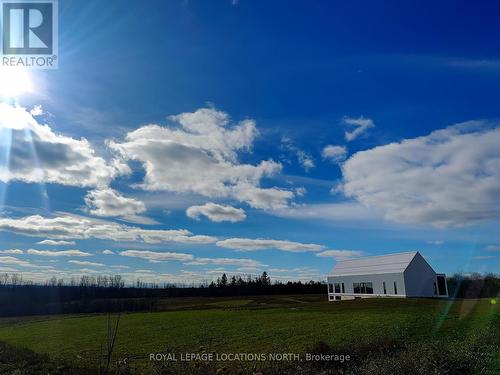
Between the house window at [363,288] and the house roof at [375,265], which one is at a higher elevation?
the house roof at [375,265]

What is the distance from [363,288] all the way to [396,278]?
776 cm

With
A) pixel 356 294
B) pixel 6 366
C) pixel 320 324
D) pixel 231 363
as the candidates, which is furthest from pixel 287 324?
pixel 356 294

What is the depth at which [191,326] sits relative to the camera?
85.3 ft

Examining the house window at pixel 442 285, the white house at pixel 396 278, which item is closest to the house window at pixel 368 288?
the white house at pixel 396 278

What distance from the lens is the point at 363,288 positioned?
5666 cm

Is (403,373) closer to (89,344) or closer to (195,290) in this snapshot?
(89,344)

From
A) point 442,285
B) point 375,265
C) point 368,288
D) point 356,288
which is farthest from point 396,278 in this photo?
point 356,288

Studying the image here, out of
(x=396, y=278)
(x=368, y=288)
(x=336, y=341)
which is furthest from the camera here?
(x=368, y=288)

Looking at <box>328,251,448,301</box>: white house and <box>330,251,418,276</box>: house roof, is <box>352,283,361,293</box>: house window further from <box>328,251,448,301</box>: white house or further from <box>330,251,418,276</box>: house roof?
<box>330,251,418,276</box>: house roof

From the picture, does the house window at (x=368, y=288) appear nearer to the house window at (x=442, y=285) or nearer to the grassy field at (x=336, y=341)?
the house window at (x=442, y=285)

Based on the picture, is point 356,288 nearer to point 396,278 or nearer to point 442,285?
point 396,278

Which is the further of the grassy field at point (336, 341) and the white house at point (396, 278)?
the white house at point (396, 278)

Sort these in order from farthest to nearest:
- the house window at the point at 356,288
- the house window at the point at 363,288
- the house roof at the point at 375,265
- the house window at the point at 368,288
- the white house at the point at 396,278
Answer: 1. the house window at the point at 356,288
2. the house window at the point at 363,288
3. the house window at the point at 368,288
4. the house roof at the point at 375,265
5. the white house at the point at 396,278

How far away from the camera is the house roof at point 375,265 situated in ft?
165
